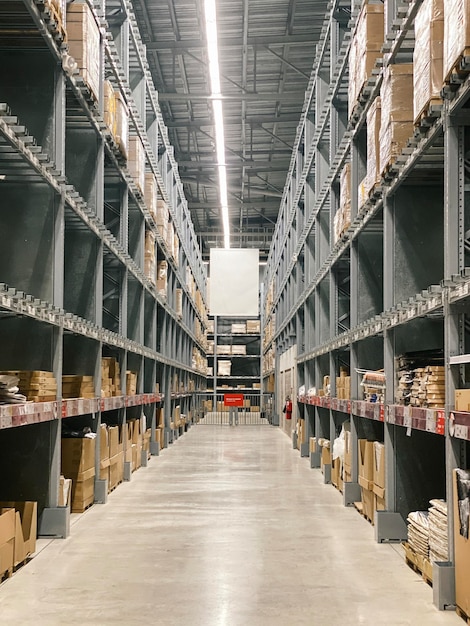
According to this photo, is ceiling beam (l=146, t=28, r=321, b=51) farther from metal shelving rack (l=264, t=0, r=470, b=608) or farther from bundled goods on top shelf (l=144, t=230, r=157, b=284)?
bundled goods on top shelf (l=144, t=230, r=157, b=284)

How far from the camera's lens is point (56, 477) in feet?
20.3

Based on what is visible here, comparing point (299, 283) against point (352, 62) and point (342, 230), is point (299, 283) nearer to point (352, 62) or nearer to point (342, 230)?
point (342, 230)

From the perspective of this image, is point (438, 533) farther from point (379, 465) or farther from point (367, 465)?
point (367, 465)

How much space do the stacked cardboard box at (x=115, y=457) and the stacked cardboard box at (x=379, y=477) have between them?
3362 millimetres

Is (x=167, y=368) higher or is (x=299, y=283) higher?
(x=299, y=283)

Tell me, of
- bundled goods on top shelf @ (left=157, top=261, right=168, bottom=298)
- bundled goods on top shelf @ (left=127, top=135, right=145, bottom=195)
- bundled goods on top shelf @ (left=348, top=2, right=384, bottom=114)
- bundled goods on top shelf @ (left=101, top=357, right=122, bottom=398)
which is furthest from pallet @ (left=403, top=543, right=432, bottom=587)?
bundled goods on top shelf @ (left=157, top=261, right=168, bottom=298)

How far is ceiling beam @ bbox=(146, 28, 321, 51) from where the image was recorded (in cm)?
1570

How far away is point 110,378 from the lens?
29.4ft

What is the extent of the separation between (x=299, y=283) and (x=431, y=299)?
10795mm

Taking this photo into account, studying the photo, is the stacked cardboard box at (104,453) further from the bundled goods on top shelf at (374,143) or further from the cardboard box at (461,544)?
the cardboard box at (461,544)

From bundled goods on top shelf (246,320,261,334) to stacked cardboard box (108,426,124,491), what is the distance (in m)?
23.1

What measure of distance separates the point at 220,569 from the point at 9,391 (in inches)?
75.6

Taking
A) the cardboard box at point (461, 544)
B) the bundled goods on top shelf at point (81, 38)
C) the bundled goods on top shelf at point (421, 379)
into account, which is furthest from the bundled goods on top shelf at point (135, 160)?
the cardboard box at point (461, 544)

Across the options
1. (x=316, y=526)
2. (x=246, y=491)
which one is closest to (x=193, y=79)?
(x=246, y=491)
